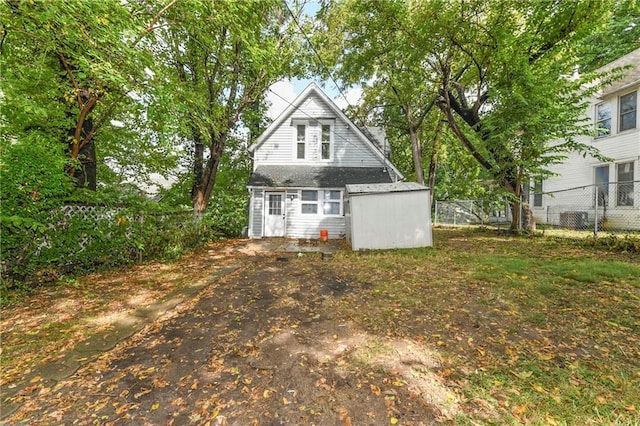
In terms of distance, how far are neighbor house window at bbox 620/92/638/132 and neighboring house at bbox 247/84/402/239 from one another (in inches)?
408

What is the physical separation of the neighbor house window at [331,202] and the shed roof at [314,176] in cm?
52

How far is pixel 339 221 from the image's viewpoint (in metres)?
12.7

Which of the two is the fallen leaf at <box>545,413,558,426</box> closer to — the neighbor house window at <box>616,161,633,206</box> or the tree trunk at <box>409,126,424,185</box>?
the tree trunk at <box>409,126,424,185</box>

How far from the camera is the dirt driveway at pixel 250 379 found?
7.03 ft

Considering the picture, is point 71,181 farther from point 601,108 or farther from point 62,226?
point 601,108

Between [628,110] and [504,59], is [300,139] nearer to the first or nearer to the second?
[504,59]

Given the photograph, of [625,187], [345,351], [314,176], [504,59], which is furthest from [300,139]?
[625,187]

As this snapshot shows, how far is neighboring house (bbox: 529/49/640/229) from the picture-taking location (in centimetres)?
1139

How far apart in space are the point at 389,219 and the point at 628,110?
508 inches

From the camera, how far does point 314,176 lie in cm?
1280

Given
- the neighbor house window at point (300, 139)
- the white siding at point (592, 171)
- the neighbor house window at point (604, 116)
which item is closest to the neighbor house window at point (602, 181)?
the white siding at point (592, 171)

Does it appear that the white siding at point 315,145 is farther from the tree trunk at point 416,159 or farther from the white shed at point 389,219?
the white shed at point 389,219

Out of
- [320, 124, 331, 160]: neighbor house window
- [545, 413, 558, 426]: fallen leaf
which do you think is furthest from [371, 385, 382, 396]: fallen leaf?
[320, 124, 331, 160]: neighbor house window

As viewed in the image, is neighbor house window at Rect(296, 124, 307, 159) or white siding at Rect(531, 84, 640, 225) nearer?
white siding at Rect(531, 84, 640, 225)
